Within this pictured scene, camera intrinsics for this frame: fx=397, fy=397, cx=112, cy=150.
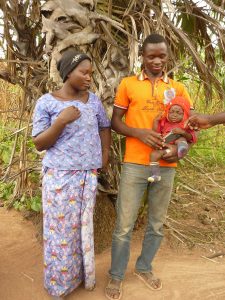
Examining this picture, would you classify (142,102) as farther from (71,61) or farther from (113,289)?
(113,289)

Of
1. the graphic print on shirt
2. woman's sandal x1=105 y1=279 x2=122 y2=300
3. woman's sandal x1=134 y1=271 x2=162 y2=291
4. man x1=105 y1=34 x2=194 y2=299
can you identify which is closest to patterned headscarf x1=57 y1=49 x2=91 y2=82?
man x1=105 y1=34 x2=194 y2=299

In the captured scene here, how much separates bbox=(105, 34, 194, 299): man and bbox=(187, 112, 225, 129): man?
0.20 metres

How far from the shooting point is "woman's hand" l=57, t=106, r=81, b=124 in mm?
2490

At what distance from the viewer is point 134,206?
287 cm

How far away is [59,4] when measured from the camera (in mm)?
2986

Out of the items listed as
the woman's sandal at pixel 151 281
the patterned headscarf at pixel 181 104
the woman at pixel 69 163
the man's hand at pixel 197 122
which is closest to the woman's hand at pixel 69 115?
the woman at pixel 69 163

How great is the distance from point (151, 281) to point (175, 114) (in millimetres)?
1413

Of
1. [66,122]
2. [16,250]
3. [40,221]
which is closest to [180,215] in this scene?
[40,221]

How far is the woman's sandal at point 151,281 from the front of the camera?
3176mm

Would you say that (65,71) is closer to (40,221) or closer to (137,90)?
(137,90)

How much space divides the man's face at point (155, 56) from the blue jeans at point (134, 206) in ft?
2.26

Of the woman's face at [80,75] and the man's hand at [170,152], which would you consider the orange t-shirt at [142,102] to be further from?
the woman's face at [80,75]

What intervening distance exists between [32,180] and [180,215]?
179 centimetres

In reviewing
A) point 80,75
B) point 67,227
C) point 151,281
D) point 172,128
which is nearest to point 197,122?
point 172,128
